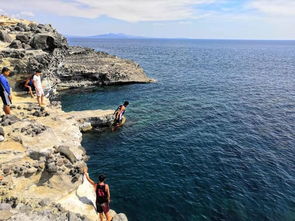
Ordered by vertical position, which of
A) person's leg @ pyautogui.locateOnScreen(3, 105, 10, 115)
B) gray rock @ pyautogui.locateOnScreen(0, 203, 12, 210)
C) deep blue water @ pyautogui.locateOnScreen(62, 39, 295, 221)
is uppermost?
person's leg @ pyautogui.locateOnScreen(3, 105, 10, 115)

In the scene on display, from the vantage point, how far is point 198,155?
3048cm

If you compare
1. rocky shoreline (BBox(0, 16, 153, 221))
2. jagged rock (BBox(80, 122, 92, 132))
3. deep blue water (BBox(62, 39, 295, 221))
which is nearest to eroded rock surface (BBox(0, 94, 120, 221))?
rocky shoreline (BBox(0, 16, 153, 221))

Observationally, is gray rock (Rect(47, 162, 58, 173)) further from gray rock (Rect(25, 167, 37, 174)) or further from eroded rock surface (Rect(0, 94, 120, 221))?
gray rock (Rect(25, 167, 37, 174))

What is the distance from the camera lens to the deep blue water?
21.9 metres

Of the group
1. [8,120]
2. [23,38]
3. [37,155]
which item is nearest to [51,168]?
[37,155]

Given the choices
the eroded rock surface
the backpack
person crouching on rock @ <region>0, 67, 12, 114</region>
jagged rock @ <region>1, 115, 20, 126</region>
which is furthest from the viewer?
jagged rock @ <region>1, 115, 20, 126</region>

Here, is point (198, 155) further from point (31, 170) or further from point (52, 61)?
point (52, 61)

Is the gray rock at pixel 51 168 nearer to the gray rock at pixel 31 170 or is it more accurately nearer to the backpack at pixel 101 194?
the gray rock at pixel 31 170

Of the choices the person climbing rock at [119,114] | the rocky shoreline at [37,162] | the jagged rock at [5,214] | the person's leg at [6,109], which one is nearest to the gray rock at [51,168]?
the rocky shoreline at [37,162]

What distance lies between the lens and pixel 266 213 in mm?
21203

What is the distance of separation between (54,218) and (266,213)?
58.1ft

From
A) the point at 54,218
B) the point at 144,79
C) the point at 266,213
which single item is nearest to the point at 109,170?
the point at 54,218

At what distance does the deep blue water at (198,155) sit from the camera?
2189 cm

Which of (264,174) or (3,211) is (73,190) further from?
(264,174)
